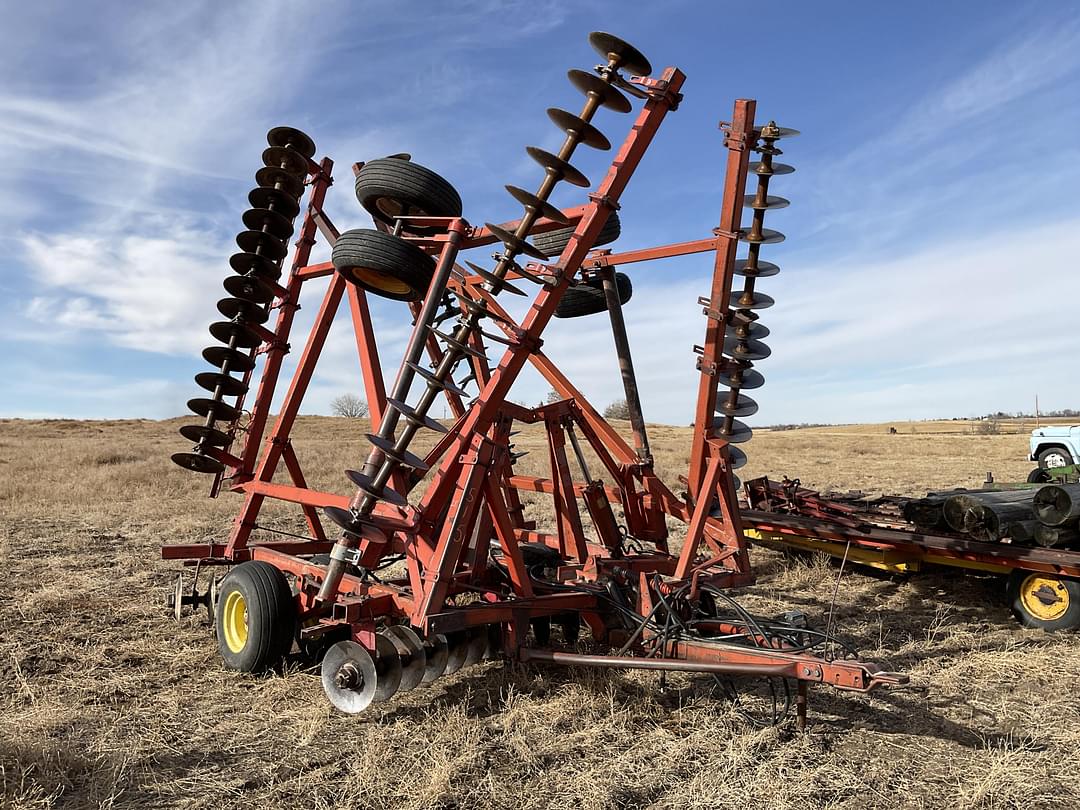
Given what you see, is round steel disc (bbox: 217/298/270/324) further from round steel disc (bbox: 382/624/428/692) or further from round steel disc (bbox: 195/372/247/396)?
round steel disc (bbox: 382/624/428/692)

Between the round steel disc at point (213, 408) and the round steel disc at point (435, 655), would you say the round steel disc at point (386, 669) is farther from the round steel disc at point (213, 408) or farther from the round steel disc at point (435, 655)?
the round steel disc at point (213, 408)

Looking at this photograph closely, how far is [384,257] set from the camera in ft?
16.3

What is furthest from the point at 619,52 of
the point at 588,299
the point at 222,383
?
the point at 222,383

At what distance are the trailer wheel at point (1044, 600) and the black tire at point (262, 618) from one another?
19.9 ft

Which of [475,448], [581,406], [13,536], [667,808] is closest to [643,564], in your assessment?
[581,406]

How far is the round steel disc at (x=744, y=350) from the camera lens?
6.12 meters

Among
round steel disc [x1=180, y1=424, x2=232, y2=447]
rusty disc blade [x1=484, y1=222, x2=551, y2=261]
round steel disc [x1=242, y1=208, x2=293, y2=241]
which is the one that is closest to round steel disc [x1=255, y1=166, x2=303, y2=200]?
round steel disc [x1=242, y1=208, x2=293, y2=241]

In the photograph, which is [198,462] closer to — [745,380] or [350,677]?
[350,677]

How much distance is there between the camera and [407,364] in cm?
456

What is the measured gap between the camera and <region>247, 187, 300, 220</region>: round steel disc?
652cm

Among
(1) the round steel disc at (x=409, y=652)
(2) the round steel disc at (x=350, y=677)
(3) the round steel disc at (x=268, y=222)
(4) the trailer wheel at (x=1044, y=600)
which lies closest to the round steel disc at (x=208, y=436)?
(3) the round steel disc at (x=268, y=222)

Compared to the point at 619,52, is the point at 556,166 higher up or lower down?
lower down

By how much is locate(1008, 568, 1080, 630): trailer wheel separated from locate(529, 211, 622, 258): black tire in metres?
4.58

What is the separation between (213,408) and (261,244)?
4.86 feet
